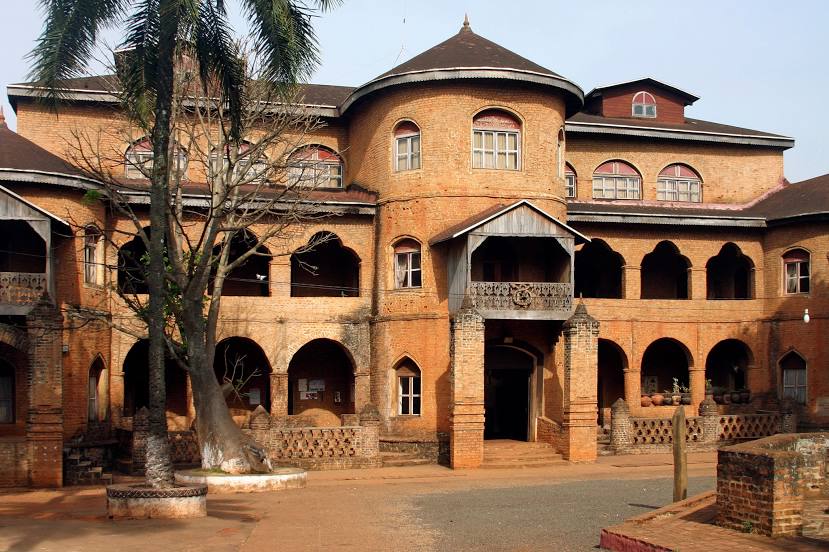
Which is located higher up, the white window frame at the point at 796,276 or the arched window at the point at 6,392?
the white window frame at the point at 796,276

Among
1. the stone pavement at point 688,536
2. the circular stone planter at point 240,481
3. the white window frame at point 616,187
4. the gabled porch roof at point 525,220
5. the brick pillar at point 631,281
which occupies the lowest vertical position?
the circular stone planter at point 240,481

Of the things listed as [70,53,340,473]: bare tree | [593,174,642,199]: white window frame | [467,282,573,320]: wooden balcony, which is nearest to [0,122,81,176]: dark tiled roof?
[70,53,340,473]: bare tree

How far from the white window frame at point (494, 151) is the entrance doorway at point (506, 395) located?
551 centimetres

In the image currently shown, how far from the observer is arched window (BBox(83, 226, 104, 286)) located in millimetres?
29016

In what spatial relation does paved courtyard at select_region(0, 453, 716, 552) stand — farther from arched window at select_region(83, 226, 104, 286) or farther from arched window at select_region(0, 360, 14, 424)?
arched window at select_region(83, 226, 104, 286)

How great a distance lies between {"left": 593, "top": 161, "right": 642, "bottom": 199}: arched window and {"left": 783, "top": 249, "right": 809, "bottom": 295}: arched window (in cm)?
559

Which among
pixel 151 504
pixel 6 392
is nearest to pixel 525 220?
pixel 151 504

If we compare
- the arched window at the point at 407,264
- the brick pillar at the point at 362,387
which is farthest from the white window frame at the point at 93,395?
Result: the arched window at the point at 407,264

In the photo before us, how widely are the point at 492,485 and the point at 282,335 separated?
33.9ft

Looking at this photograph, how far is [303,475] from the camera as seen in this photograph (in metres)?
22.9

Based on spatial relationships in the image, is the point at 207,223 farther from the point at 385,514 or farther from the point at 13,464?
the point at 385,514

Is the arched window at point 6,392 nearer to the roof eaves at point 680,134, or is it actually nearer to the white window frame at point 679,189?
the roof eaves at point 680,134

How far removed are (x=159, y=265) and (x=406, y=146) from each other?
14121 mm

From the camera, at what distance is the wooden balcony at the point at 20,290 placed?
2608 centimetres
